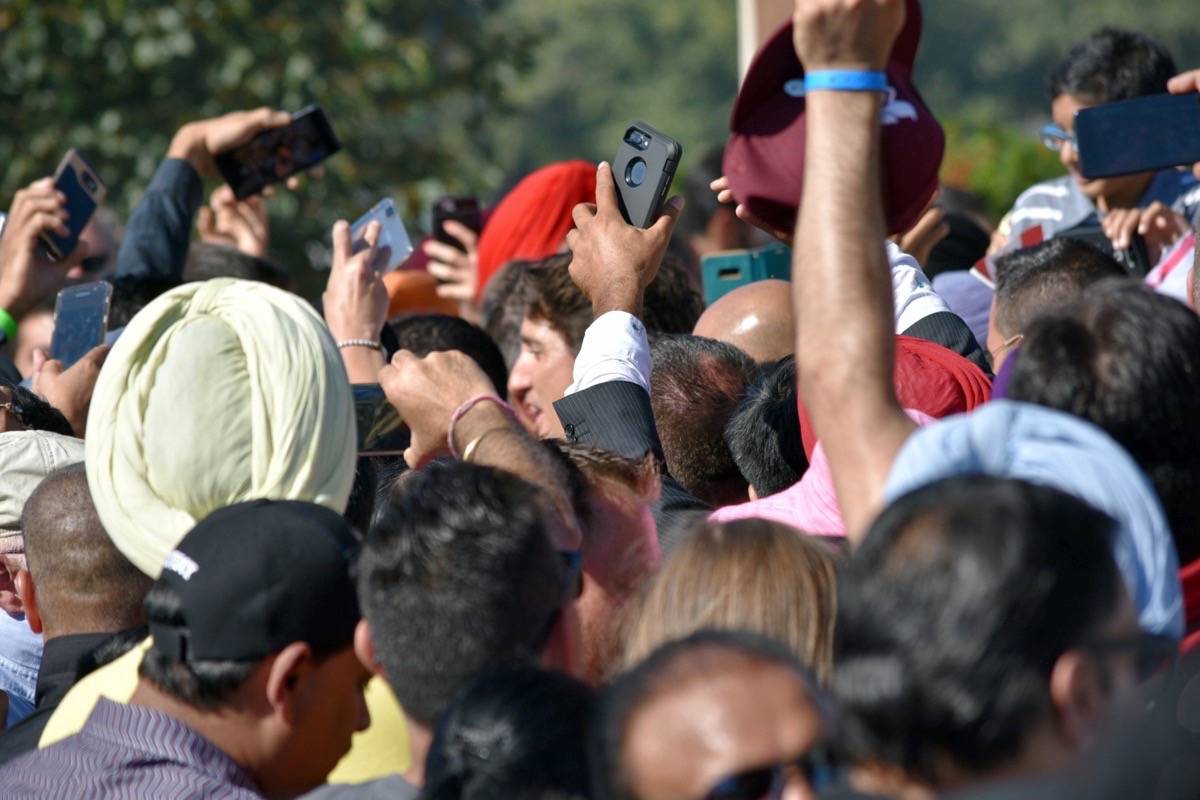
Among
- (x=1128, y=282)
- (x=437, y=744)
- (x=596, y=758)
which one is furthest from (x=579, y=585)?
(x=1128, y=282)

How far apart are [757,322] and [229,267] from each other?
1997 mm

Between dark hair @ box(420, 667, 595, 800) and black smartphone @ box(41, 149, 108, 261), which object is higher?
dark hair @ box(420, 667, 595, 800)

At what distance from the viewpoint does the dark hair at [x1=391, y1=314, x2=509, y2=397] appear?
4730 mm

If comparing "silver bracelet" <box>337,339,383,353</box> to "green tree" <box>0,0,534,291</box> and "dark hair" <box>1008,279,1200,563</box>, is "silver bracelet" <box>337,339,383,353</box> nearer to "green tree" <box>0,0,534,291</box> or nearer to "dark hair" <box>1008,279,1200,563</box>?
"dark hair" <box>1008,279,1200,563</box>

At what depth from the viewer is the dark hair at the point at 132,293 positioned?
510 centimetres

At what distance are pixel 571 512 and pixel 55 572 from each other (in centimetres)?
112

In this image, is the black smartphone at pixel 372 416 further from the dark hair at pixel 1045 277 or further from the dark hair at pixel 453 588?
the dark hair at pixel 1045 277

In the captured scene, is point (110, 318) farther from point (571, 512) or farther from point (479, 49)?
point (479, 49)

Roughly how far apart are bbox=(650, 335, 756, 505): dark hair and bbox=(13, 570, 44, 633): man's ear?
1316 mm

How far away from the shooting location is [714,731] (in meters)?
1.71

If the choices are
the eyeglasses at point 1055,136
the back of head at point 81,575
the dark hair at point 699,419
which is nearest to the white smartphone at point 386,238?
the dark hair at point 699,419

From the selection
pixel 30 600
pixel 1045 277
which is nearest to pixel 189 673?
pixel 30 600

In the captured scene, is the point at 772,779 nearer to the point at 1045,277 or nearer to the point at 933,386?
the point at 933,386

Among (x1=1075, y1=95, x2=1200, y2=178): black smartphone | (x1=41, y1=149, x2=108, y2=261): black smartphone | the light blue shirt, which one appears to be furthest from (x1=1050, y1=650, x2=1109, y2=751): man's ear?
(x1=41, y1=149, x2=108, y2=261): black smartphone
